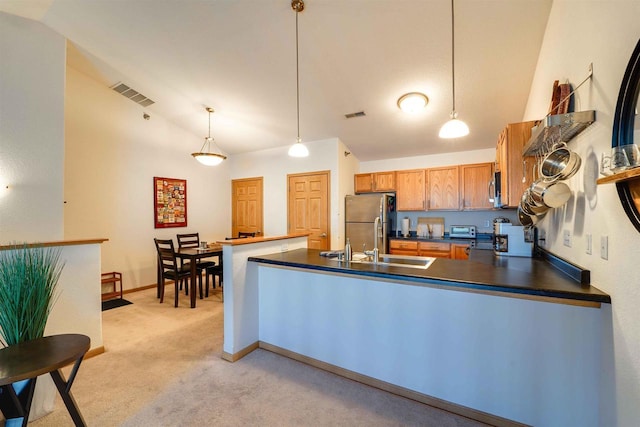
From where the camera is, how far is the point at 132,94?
4254 millimetres

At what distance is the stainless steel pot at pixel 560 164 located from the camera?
157 cm

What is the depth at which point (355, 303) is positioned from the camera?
210 centimetres

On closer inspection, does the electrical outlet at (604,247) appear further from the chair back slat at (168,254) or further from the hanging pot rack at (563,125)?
the chair back slat at (168,254)

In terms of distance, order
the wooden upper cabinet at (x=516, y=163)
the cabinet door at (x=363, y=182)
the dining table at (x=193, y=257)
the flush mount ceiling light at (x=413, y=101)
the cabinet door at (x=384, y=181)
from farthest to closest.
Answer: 1. the cabinet door at (x=363, y=182)
2. the cabinet door at (x=384, y=181)
3. the dining table at (x=193, y=257)
4. the flush mount ceiling light at (x=413, y=101)
5. the wooden upper cabinet at (x=516, y=163)

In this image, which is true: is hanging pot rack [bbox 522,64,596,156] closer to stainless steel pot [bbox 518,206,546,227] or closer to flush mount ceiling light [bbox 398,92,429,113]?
stainless steel pot [bbox 518,206,546,227]

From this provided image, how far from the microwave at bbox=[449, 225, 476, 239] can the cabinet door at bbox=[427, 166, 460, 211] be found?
17.0 inches

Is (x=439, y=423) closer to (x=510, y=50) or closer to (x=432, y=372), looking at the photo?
(x=432, y=372)

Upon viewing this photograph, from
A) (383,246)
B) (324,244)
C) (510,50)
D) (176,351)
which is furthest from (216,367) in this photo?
(510,50)

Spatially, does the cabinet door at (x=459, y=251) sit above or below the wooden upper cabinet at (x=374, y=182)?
below

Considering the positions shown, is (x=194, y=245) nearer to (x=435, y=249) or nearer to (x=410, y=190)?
(x=410, y=190)

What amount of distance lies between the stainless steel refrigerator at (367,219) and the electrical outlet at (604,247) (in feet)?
10.2

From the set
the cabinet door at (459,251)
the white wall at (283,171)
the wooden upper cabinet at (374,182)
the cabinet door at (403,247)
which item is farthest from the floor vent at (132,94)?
the cabinet door at (459,251)

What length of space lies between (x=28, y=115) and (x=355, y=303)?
3506 mm

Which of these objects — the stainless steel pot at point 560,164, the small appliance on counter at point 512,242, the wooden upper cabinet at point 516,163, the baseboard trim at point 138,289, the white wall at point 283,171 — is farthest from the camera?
the white wall at point 283,171
